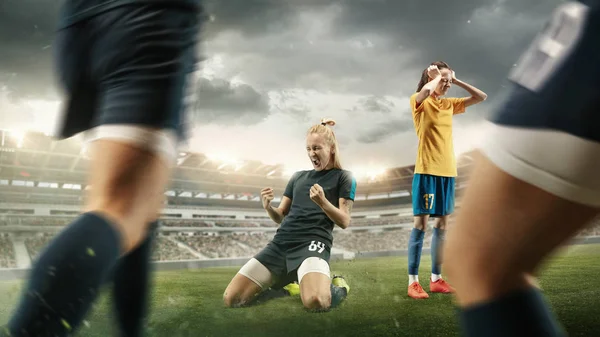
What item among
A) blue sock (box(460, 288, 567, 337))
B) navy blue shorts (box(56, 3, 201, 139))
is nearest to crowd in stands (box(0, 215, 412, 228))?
navy blue shorts (box(56, 3, 201, 139))

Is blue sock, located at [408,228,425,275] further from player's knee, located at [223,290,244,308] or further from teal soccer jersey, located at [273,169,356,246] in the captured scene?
player's knee, located at [223,290,244,308]

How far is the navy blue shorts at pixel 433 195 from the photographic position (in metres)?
3.31

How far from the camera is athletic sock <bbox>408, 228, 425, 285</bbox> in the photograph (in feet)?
10.6

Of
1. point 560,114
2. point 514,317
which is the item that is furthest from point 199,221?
point 560,114

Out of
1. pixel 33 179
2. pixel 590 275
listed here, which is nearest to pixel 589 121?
pixel 590 275

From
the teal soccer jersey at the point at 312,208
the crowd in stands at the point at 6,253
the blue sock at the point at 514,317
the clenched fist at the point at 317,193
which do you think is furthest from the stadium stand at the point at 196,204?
the blue sock at the point at 514,317

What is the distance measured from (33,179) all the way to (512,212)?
77.9 ft

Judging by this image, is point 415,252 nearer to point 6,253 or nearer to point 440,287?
point 440,287

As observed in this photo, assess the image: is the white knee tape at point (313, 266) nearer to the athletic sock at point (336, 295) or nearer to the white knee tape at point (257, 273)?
the athletic sock at point (336, 295)

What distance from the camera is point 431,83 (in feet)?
9.55

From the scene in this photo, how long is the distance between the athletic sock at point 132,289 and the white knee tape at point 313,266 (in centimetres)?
163

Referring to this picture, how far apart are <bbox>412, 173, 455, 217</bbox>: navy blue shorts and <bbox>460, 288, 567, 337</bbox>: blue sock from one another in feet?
9.30

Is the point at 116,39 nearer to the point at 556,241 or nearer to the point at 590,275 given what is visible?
the point at 556,241

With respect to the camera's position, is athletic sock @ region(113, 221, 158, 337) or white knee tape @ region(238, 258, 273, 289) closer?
athletic sock @ region(113, 221, 158, 337)
